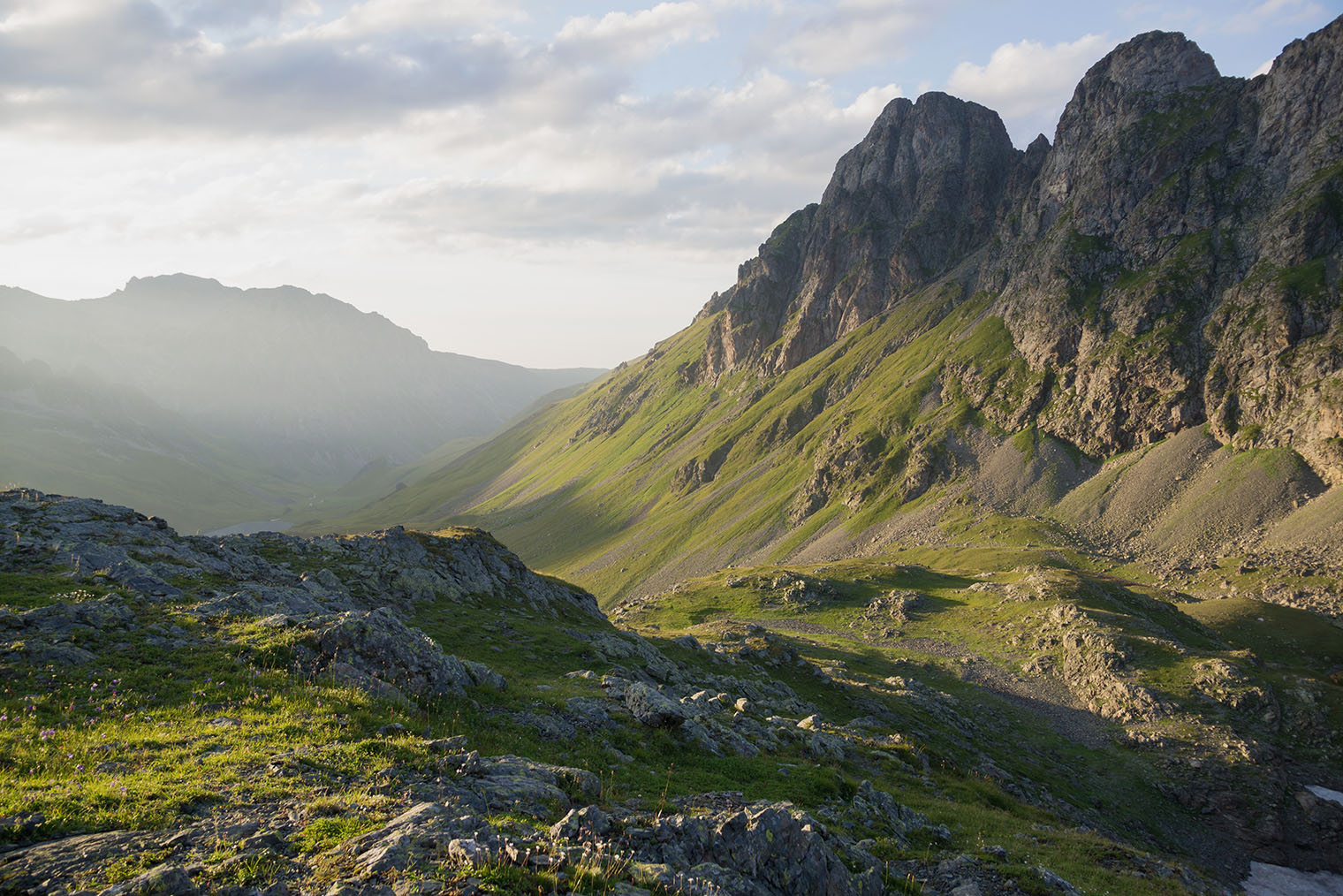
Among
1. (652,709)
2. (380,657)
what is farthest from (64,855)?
(652,709)

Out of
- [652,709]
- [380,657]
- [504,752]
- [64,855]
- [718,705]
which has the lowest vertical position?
[718,705]

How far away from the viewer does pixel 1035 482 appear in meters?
171

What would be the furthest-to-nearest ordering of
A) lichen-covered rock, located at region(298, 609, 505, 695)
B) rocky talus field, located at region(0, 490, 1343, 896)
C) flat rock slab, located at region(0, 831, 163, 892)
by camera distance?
lichen-covered rock, located at region(298, 609, 505, 695), rocky talus field, located at region(0, 490, 1343, 896), flat rock slab, located at region(0, 831, 163, 892)

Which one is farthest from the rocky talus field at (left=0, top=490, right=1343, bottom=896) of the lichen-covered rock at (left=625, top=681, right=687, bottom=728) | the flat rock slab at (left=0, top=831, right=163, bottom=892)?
the lichen-covered rock at (left=625, top=681, right=687, bottom=728)

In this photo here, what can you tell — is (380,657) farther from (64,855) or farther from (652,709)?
(64,855)

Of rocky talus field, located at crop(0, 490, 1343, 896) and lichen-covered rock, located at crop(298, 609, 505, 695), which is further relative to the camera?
lichen-covered rock, located at crop(298, 609, 505, 695)

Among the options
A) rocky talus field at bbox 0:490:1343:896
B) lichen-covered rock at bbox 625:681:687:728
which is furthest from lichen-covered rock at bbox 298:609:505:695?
lichen-covered rock at bbox 625:681:687:728

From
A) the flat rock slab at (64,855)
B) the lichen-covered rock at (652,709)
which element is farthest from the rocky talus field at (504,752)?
the lichen-covered rock at (652,709)

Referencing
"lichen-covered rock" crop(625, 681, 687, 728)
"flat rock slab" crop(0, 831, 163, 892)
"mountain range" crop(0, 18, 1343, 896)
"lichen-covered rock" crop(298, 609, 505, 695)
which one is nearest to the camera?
"flat rock slab" crop(0, 831, 163, 892)

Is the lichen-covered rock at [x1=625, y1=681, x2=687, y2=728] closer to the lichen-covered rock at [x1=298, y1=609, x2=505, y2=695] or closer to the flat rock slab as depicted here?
the lichen-covered rock at [x1=298, y1=609, x2=505, y2=695]

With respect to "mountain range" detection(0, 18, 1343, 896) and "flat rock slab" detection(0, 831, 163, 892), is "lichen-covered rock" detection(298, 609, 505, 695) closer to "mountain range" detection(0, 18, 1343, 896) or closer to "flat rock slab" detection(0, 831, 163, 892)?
"mountain range" detection(0, 18, 1343, 896)

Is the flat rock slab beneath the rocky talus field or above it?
above

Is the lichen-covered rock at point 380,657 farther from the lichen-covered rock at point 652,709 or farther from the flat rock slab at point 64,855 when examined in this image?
the flat rock slab at point 64,855

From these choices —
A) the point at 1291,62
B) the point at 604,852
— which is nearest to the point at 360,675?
the point at 604,852
